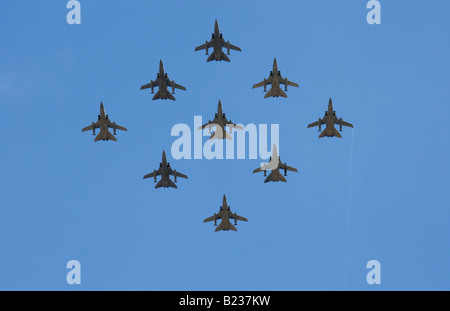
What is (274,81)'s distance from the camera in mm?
82500

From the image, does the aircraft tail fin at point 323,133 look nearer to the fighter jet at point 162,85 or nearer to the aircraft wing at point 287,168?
the aircraft wing at point 287,168

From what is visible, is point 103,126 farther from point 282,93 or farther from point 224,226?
point 282,93

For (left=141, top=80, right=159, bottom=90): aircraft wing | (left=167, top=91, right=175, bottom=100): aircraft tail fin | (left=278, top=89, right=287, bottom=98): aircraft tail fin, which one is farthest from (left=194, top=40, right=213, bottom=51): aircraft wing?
(left=278, top=89, right=287, bottom=98): aircraft tail fin

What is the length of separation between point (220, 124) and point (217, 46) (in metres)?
10.0

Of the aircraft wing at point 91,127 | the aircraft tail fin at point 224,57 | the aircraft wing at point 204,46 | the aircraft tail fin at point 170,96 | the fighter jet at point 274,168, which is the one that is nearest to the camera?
the fighter jet at point 274,168

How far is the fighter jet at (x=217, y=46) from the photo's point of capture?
8264 centimetres

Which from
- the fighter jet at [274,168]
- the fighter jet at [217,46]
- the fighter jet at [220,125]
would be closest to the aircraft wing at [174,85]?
the fighter jet at [217,46]

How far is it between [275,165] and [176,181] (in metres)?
12.1

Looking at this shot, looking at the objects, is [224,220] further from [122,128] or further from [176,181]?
[122,128]

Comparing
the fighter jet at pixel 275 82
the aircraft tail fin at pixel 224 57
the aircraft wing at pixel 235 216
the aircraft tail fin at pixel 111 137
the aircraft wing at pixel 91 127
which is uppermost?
the aircraft tail fin at pixel 224 57

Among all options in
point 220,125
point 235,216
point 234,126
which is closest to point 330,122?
point 234,126
